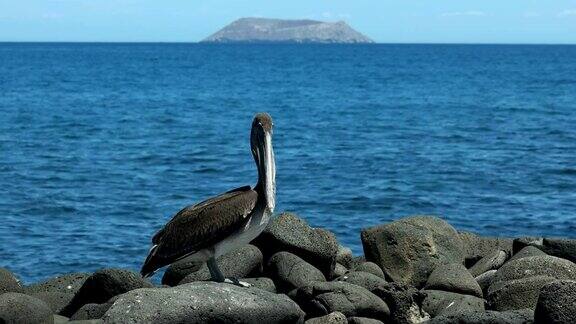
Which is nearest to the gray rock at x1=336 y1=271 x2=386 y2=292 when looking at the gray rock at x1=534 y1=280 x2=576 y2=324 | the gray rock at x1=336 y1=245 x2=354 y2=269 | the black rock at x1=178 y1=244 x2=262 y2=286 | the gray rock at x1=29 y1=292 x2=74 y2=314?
the black rock at x1=178 y1=244 x2=262 y2=286

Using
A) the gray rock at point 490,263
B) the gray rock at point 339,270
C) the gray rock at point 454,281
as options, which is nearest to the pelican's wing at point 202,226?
the gray rock at point 454,281

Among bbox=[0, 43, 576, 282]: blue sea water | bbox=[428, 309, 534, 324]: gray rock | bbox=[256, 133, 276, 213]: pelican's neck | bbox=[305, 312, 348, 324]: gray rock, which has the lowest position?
bbox=[0, 43, 576, 282]: blue sea water

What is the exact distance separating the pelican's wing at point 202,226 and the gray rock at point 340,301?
105 cm

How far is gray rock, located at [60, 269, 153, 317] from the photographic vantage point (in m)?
11.1

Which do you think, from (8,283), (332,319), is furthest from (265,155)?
(8,283)

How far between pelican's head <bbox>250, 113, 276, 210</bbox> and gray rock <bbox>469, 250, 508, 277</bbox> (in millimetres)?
3624

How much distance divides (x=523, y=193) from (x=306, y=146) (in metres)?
12.0

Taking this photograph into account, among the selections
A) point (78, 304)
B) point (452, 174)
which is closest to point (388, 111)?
point (452, 174)

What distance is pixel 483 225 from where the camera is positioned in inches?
864

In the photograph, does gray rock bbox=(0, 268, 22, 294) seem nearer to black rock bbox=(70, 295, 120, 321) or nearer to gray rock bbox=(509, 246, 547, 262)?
black rock bbox=(70, 295, 120, 321)

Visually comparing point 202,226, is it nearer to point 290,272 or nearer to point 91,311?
point 91,311

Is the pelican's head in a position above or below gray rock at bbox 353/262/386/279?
above

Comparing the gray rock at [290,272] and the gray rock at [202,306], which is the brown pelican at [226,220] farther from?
the gray rock at [290,272]

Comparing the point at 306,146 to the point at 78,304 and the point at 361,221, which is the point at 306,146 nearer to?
the point at 361,221
